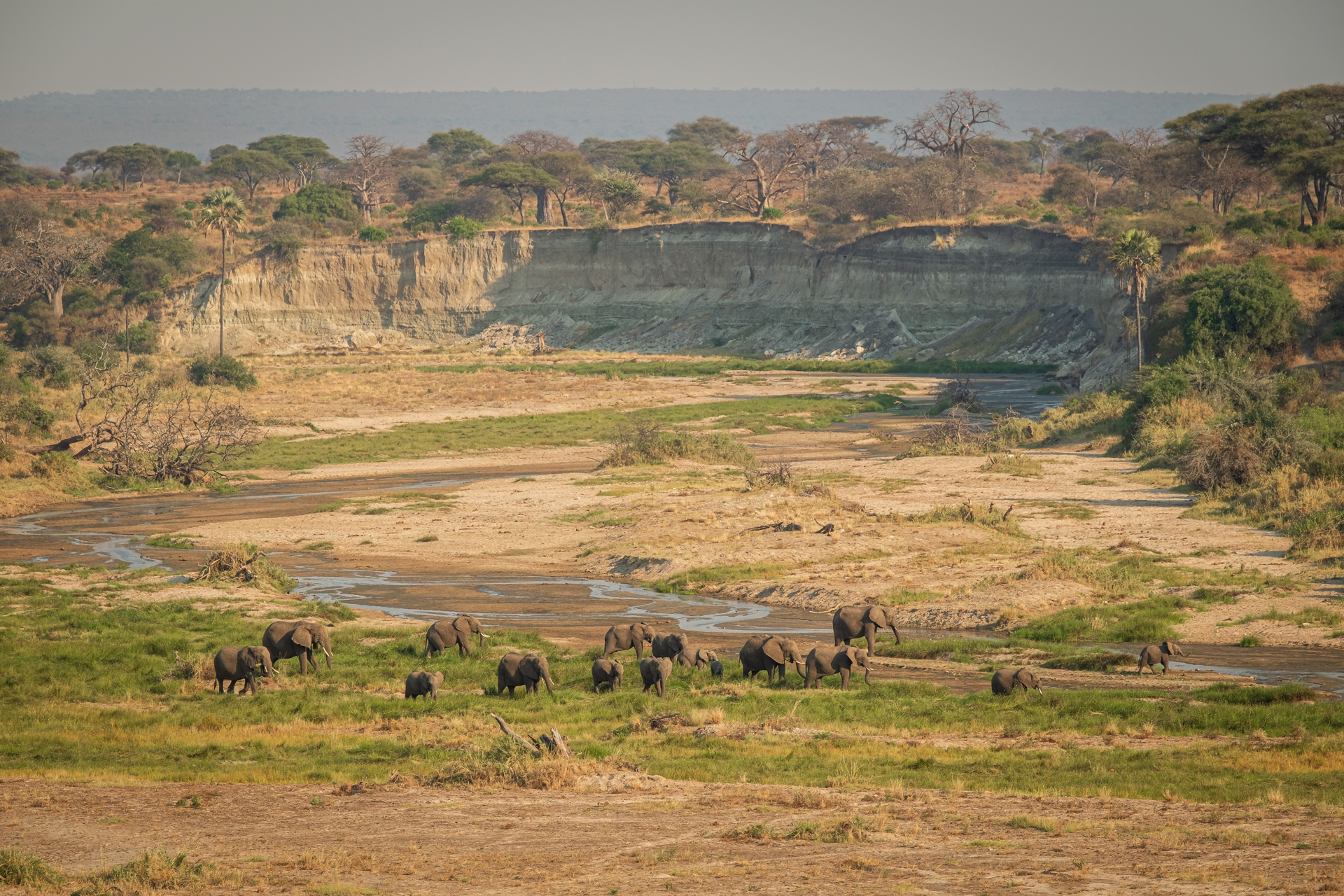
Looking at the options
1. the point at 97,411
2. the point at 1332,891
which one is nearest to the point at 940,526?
the point at 1332,891

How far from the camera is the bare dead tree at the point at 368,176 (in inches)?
5366

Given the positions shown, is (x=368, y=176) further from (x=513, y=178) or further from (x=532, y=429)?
(x=532, y=429)

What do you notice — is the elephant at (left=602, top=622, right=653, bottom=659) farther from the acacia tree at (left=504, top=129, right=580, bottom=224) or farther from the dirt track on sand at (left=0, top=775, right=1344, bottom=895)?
the acacia tree at (left=504, top=129, right=580, bottom=224)

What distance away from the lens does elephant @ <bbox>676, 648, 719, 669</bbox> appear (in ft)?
68.0

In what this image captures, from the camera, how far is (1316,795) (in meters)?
13.1

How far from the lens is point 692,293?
362 feet

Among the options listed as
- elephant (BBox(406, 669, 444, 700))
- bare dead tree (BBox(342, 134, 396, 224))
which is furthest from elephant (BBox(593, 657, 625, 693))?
bare dead tree (BBox(342, 134, 396, 224))

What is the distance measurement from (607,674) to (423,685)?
2.88m

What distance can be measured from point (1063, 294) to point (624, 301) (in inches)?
1612

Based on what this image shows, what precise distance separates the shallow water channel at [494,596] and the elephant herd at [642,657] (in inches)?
72.5

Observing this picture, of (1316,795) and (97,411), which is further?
(97,411)

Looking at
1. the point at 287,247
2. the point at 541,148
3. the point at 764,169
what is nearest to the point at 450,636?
the point at 287,247

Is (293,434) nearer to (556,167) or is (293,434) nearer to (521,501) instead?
(521,501)

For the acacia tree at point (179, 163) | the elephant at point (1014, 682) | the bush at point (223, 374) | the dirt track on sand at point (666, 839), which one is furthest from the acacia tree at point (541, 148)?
the dirt track on sand at point (666, 839)
